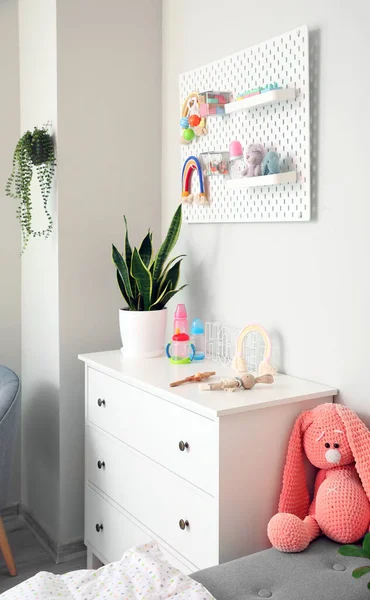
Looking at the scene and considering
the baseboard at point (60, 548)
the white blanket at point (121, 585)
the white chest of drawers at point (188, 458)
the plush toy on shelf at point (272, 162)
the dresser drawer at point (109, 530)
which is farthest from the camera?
the baseboard at point (60, 548)

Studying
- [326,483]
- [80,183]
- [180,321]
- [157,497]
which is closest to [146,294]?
[180,321]

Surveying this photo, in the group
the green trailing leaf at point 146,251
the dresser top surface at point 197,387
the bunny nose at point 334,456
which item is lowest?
the bunny nose at point 334,456

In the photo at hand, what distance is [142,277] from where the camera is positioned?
97.9 inches

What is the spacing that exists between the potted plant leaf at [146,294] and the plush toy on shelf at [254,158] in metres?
0.48

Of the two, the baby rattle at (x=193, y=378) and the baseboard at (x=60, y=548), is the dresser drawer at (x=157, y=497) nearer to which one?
the baby rattle at (x=193, y=378)

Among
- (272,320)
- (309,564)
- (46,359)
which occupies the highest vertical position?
(272,320)

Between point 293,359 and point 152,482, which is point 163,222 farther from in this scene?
point 152,482

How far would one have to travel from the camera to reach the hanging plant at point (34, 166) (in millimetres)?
2643

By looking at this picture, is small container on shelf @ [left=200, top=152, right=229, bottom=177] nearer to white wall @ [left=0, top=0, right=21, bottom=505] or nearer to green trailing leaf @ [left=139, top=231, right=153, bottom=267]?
green trailing leaf @ [left=139, top=231, right=153, bottom=267]

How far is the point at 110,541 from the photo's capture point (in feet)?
7.79

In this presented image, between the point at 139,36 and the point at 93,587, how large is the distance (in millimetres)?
2227

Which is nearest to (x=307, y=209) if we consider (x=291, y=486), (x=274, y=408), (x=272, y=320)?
(x=272, y=320)

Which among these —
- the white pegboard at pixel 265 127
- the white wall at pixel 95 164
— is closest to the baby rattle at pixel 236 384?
the white pegboard at pixel 265 127

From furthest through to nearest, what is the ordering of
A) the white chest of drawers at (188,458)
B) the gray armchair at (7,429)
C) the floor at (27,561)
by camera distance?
the floor at (27,561) → the gray armchair at (7,429) → the white chest of drawers at (188,458)
